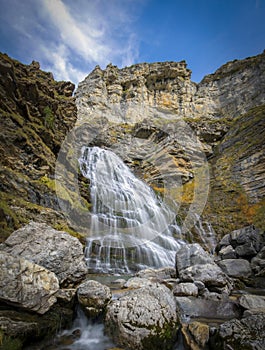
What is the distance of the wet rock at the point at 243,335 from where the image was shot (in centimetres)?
248

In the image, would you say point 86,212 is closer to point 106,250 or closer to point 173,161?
point 106,250

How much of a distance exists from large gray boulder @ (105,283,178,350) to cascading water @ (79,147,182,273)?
5.04m

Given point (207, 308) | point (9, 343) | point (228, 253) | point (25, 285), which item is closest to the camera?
point (9, 343)

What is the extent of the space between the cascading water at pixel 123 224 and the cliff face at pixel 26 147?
8.27 feet

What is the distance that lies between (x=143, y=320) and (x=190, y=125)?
30.7 m

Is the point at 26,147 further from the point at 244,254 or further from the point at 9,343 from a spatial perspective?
the point at 244,254

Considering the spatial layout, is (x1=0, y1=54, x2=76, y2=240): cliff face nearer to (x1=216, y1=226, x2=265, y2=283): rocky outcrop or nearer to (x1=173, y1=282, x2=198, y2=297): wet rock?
(x1=173, y1=282, x2=198, y2=297): wet rock

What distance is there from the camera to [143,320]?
3045 millimetres

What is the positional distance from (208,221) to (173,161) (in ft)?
34.6

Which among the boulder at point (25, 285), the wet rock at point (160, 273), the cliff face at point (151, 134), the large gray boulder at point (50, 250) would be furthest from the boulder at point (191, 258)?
the cliff face at point (151, 134)

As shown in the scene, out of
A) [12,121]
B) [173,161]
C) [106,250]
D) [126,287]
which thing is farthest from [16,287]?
[173,161]

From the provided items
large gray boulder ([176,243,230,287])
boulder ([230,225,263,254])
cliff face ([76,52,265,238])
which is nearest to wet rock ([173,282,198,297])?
large gray boulder ([176,243,230,287])

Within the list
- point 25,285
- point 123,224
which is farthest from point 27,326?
point 123,224

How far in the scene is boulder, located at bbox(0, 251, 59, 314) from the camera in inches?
112
